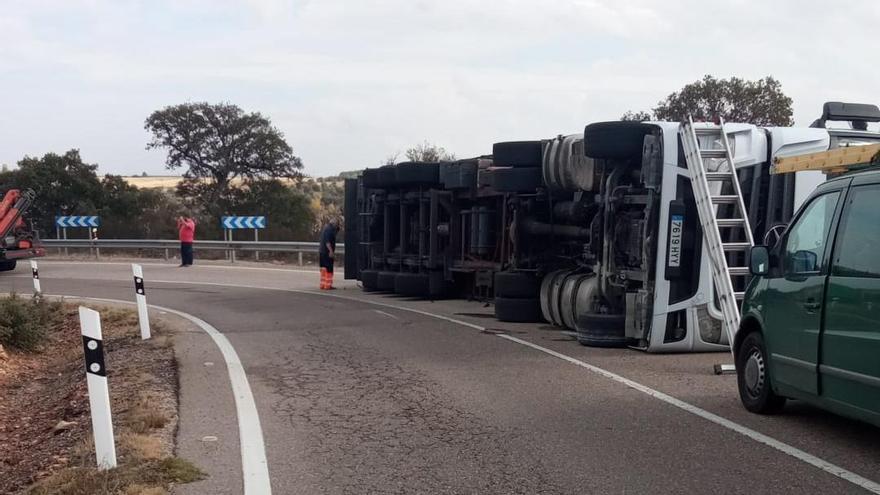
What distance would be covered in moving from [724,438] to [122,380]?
250 inches

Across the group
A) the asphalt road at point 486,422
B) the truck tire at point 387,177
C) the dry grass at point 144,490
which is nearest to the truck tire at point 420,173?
the truck tire at point 387,177

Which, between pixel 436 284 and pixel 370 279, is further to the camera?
pixel 370 279

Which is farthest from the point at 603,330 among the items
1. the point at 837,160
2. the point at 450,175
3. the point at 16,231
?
the point at 16,231

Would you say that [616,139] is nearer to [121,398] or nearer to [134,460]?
[121,398]

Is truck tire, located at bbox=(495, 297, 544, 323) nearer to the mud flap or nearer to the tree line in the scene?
the mud flap

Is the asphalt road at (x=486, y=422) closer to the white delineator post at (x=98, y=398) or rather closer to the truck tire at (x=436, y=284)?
the white delineator post at (x=98, y=398)

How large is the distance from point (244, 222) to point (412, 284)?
17305mm

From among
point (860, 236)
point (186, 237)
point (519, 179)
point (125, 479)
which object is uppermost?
point (519, 179)

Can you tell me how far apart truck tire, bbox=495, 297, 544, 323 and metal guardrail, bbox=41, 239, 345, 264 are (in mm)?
14739

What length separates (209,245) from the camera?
31672 millimetres

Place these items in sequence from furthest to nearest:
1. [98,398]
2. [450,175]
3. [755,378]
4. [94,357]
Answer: [450,175] → [755,378] → [94,357] → [98,398]

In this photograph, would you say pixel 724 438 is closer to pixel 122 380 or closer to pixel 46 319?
pixel 122 380

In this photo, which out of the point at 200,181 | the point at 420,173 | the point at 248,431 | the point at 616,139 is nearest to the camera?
the point at 248,431

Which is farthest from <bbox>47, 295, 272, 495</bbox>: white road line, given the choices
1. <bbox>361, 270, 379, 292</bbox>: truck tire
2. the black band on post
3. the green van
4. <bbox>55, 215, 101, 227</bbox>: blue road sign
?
<bbox>55, 215, 101, 227</bbox>: blue road sign
